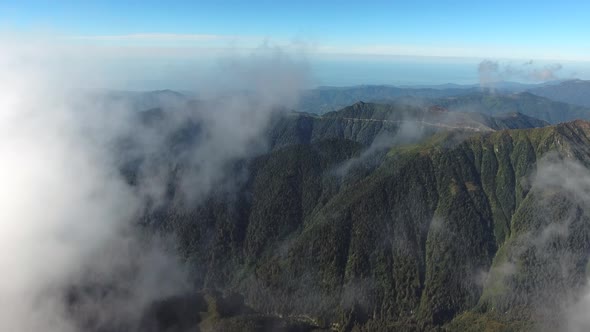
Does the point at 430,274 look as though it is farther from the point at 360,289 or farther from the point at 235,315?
the point at 235,315

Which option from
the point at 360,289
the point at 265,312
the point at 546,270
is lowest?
the point at 265,312

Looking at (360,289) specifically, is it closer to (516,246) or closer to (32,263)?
(516,246)

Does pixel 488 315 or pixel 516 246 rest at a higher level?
pixel 516 246

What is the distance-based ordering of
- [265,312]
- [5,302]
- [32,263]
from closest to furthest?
[5,302]
[32,263]
[265,312]

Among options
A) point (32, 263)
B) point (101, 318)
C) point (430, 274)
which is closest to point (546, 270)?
point (430, 274)

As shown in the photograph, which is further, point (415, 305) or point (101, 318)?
point (415, 305)

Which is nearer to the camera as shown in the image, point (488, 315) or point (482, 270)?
point (488, 315)

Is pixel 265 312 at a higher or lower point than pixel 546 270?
lower

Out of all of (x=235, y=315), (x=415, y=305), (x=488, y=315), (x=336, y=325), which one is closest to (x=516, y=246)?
(x=488, y=315)

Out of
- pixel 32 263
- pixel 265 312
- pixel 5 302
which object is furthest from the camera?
pixel 265 312
